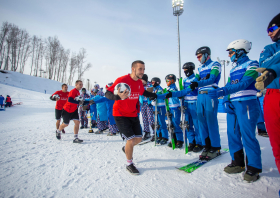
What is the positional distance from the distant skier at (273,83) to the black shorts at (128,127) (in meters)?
2.27

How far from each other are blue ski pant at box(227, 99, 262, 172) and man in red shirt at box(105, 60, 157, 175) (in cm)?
201

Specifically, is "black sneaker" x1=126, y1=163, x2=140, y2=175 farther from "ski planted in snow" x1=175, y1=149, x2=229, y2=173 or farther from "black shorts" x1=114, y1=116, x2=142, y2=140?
"ski planted in snow" x1=175, y1=149, x2=229, y2=173

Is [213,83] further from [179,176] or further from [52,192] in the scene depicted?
[52,192]

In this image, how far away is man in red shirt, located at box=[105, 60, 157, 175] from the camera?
2934mm

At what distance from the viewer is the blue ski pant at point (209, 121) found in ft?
11.0

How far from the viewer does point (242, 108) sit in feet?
8.22

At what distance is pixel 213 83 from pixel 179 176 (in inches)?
91.4

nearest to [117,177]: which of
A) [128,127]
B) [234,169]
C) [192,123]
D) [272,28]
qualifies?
[128,127]

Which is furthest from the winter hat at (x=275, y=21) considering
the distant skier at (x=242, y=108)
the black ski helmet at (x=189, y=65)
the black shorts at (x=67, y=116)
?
the black shorts at (x=67, y=116)

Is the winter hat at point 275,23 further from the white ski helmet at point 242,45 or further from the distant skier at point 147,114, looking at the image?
the distant skier at point 147,114

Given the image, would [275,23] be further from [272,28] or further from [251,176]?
[251,176]

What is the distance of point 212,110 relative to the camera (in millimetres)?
3340

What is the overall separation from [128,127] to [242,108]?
227 cm

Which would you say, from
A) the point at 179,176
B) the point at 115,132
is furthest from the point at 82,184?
the point at 115,132
